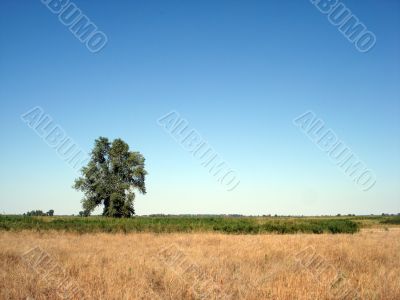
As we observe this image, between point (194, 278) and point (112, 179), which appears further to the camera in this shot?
point (112, 179)

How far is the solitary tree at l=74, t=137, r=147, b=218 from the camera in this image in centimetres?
4900

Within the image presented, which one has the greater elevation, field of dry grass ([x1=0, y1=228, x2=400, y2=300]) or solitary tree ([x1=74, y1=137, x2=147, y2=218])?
solitary tree ([x1=74, y1=137, x2=147, y2=218])

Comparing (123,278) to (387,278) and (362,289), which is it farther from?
(387,278)

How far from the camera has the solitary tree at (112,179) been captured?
4900 centimetres

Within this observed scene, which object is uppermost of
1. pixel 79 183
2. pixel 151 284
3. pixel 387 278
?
pixel 79 183

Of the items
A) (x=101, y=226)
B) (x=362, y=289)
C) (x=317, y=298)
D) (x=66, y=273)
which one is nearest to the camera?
(x=317, y=298)

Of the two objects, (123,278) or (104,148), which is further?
(104,148)

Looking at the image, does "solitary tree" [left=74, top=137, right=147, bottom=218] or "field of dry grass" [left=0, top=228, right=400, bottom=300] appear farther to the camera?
"solitary tree" [left=74, top=137, right=147, bottom=218]

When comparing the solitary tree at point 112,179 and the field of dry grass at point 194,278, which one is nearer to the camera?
the field of dry grass at point 194,278

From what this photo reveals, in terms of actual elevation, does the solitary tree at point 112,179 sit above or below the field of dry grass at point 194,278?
above

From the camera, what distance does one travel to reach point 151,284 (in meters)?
6.79

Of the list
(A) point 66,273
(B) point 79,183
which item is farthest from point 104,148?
(A) point 66,273

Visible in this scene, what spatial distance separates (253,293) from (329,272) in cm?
266

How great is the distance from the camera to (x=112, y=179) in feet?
165
